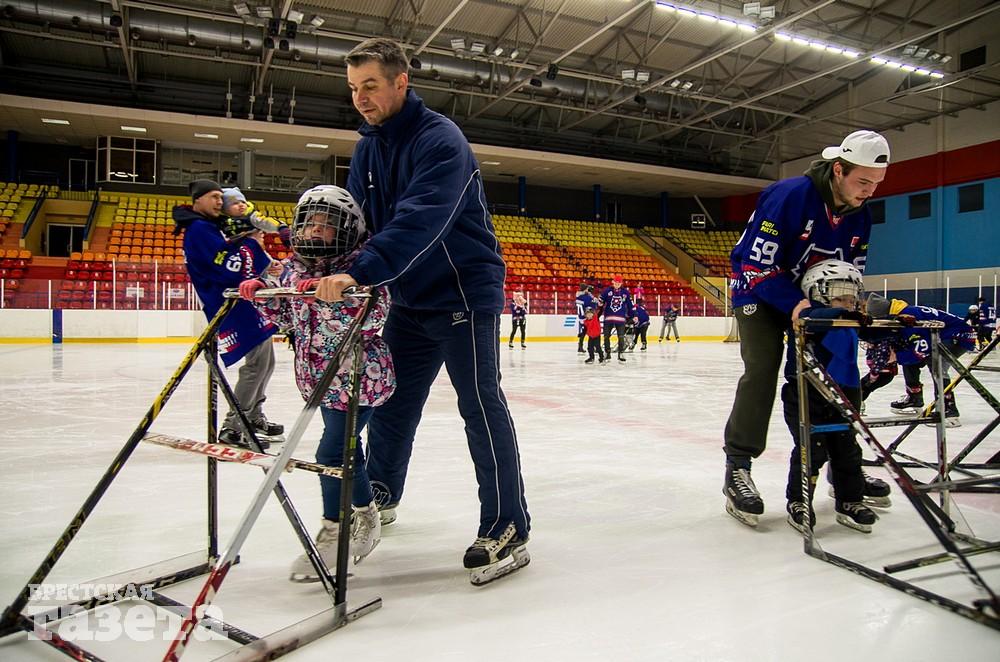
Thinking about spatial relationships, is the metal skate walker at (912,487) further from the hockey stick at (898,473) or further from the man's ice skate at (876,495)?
the man's ice skate at (876,495)

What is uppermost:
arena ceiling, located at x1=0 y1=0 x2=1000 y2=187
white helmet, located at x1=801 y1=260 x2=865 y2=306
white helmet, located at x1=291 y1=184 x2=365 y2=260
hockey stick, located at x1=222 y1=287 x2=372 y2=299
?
arena ceiling, located at x1=0 y1=0 x2=1000 y2=187

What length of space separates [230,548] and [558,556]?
1.09m

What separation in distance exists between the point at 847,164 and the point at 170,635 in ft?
7.72

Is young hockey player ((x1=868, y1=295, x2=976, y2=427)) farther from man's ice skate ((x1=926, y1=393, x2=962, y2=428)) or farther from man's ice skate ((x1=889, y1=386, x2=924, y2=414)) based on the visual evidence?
man's ice skate ((x1=889, y1=386, x2=924, y2=414))

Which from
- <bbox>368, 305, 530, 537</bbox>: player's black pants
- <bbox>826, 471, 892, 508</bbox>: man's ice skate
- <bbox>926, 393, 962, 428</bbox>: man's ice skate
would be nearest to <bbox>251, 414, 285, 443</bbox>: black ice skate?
<bbox>368, 305, 530, 537</bbox>: player's black pants

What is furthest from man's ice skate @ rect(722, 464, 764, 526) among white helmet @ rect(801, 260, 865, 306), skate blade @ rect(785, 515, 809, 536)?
white helmet @ rect(801, 260, 865, 306)

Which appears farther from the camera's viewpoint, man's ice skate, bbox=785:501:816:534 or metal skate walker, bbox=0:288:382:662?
man's ice skate, bbox=785:501:816:534

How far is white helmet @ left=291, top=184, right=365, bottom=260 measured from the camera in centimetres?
173

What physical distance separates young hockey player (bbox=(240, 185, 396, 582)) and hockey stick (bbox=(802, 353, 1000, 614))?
127 cm

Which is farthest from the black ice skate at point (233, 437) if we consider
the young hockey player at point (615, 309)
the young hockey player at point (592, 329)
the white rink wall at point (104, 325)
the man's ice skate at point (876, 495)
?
the white rink wall at point (104, 325)

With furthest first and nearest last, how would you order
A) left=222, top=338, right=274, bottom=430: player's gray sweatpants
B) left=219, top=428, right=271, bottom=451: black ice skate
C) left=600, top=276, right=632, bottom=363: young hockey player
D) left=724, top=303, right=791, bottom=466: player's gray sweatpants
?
left=600, top=276, right=632, bottom=363: young hockey player, left=222, top=338, right=274, bottom=430: player's gray sweatpants, left=219, top=428, right=271, bottom=451: black ice skate, left=724, top=303, right=791, bottom=466: player's gray sweatpants

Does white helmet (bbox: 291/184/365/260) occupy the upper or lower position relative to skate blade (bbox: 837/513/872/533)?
upper

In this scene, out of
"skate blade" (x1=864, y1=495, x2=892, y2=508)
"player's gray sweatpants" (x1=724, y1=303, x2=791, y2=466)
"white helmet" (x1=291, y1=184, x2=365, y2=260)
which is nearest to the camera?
"white helmet" (x1=291, y1=184, x2=365, y2=260)

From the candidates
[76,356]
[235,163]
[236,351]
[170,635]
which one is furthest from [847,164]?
[235,163]
